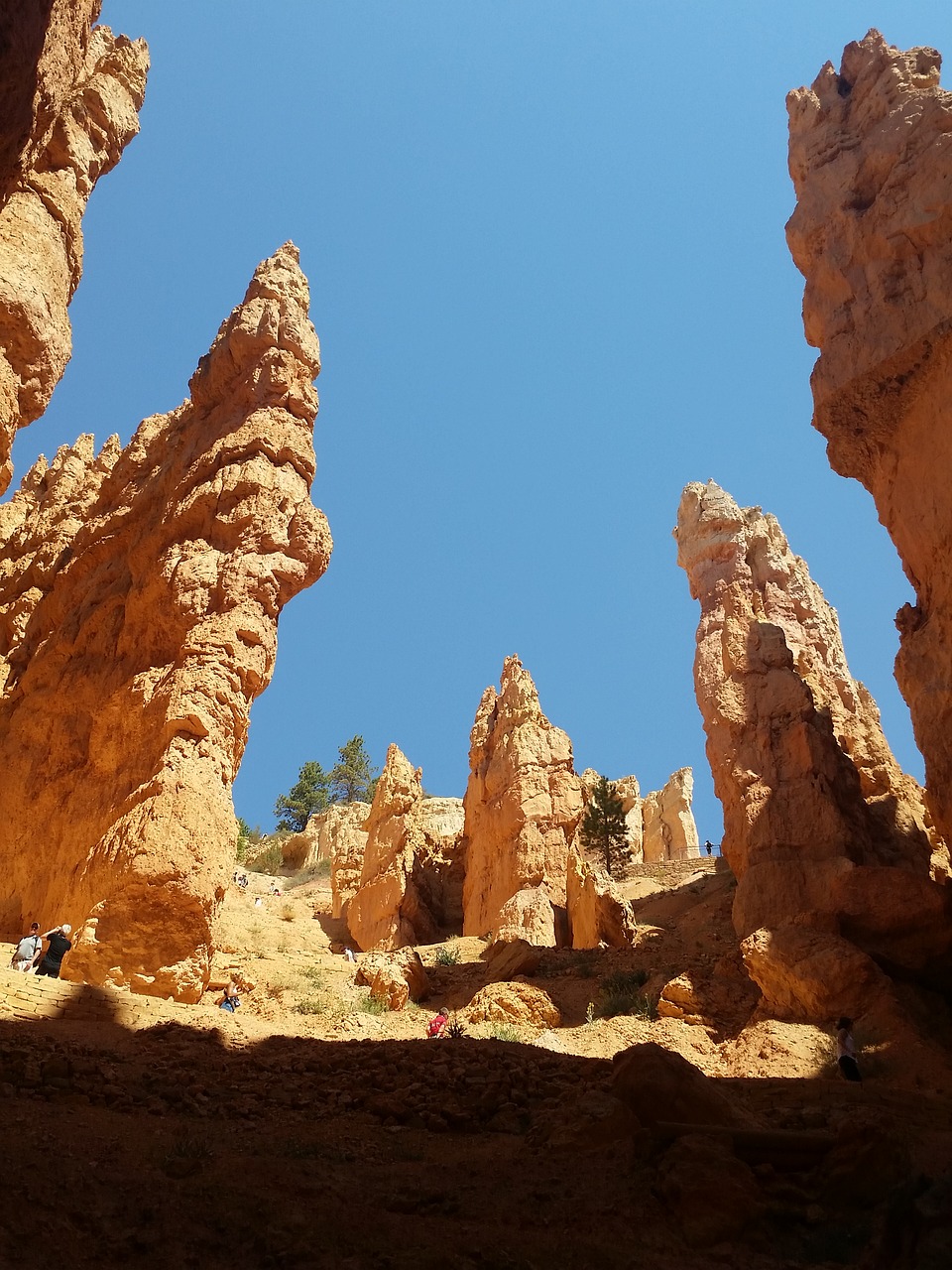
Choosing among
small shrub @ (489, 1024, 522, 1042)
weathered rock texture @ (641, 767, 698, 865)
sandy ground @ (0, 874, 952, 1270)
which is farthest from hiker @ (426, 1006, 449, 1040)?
weathered rock texture @ (641, 767, 698, 865)

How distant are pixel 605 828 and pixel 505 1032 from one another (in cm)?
2313

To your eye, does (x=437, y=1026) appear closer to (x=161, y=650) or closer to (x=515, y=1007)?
(x=515, y=1007)

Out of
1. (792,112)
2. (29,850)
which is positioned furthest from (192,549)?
(792,112)

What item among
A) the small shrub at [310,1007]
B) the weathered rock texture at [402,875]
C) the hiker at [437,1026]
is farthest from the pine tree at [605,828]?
the small shrub at [310,1007]

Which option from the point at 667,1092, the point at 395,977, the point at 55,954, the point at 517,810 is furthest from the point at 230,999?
the point at 517,810

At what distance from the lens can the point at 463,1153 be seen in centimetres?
691

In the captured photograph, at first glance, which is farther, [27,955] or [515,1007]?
[515,1007]

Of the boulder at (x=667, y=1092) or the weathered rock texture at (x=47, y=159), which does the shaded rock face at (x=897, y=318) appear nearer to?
the boulder at (x=667, y=1092)

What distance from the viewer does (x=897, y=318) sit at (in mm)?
16641

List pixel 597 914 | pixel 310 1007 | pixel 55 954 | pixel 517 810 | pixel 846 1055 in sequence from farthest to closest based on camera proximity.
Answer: pixel 517 810, pixel 597 914, pixel 310 1007, pixel 846 1055, pixel 55 954

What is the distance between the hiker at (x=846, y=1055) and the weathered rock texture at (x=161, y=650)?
9.04m

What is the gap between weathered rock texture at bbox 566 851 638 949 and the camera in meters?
21.6

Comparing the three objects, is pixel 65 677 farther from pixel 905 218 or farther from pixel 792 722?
pixel 905 218

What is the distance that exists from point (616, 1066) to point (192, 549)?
12.0 meters
